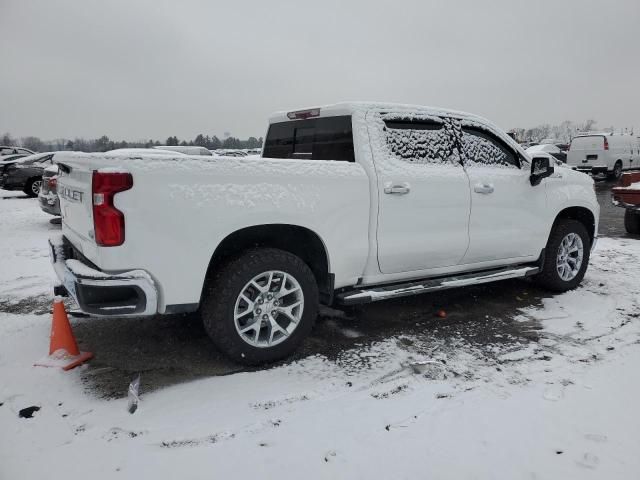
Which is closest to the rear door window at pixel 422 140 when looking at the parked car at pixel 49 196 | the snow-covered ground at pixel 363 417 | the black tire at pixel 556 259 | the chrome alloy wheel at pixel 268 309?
the chrome alloy wheel at pixel 268 309

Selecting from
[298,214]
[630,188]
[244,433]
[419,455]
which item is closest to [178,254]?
[298,214]

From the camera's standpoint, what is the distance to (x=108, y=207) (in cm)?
279

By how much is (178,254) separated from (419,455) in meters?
1.84

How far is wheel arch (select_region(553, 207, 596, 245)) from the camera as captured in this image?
5375mm

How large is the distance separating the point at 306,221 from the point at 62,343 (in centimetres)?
204

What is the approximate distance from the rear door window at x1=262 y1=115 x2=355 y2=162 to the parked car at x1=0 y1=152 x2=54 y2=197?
1323 cm

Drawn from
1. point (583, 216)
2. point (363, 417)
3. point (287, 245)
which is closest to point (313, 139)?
point (287, 245)

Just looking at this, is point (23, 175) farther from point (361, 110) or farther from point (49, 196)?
point (361, 110)

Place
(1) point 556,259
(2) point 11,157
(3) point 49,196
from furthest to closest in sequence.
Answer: (2) point 11,157 < (3) point 49,196 < (1) point 556,259

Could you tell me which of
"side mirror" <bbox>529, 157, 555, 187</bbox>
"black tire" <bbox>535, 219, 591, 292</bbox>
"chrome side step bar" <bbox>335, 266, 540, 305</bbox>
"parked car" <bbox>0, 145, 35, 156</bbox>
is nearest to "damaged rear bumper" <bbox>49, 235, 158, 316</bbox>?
"chrome side step bar" <bbox>335, 266, 540, 305</bbox>

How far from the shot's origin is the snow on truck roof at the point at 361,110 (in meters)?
3.96

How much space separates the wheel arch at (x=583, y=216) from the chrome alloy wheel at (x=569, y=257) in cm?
25

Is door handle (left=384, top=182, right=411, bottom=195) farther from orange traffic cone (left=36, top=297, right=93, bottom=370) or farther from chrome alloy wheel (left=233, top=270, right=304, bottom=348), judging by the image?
orange traffic cone (left=36, top=297, right=93, bottom=370)

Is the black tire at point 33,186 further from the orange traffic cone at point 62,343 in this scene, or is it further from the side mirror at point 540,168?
the side mirror at point 540,168
